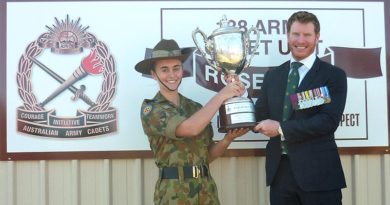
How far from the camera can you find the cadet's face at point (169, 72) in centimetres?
262

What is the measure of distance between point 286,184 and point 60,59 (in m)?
1.71

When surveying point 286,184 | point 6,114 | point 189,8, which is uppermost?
point 189,8

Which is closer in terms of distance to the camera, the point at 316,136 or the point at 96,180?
the point at 316,136

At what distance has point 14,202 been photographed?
3.22 metres

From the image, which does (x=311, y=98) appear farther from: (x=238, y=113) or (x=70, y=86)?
(x=70, y=86)

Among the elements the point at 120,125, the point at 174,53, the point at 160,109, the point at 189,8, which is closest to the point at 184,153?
the point at 160,109

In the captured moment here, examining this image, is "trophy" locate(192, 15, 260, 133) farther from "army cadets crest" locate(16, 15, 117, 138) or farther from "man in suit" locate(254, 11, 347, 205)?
"army cadets crest" locate(16, 15, 117, 138)

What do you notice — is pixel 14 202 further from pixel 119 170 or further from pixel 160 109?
pixel 160 109

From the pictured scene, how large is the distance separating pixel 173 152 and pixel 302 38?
0.94 m

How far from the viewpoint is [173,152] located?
2.58 m

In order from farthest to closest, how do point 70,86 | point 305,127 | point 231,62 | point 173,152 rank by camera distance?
point 70,86 → point 231,62 → point 173,152 → point 305,127

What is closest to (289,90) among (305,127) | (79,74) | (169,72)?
(305,127)

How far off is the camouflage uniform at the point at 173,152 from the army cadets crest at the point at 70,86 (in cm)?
65

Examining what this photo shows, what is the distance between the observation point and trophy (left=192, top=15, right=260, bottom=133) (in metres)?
2.60
